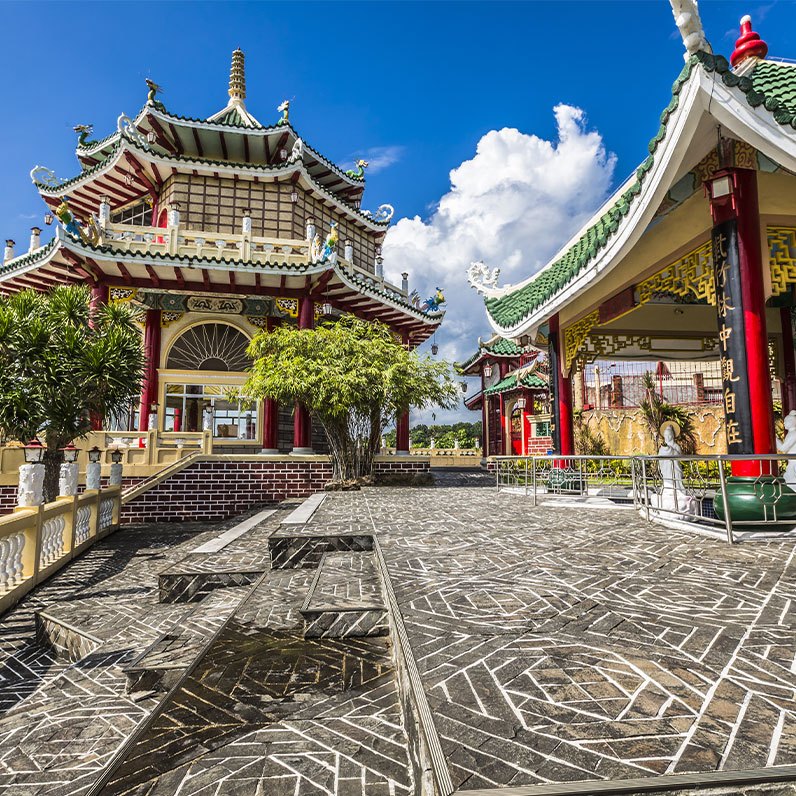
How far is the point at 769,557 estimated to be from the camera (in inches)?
162

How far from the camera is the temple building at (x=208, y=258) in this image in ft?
46.8

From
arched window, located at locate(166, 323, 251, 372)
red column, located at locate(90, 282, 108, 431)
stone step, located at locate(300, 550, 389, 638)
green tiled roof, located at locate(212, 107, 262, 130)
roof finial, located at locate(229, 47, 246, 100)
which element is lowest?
stone step, located at locate(300, 550, 389, 638)

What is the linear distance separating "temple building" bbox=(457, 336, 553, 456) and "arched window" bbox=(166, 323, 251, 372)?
45.5 feet

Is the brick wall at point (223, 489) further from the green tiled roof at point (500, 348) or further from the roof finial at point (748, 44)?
the green tiled roof at point (500, 348)

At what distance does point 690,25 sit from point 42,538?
994 cm

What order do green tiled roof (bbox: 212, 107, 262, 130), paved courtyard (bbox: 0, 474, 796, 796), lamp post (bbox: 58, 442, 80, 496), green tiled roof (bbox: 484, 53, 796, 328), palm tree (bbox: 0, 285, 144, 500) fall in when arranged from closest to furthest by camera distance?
Answer: paved courtyard (bbox: 0, 474, 796, 796), green tiled roof (bbox: 484, 53, 796, 328), lamp post (bbox: 58, 442, 80, 496), palm tree (bbox: 0, 285, 144, 500), green tiled roof (bbox: 212, 107, 262, 130)

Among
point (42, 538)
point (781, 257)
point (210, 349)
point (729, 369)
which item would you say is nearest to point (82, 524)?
point (42, 538)

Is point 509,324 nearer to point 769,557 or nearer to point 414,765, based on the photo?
point 769,557

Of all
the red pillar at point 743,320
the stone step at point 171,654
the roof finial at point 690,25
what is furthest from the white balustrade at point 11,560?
the roof finial at point 690,25

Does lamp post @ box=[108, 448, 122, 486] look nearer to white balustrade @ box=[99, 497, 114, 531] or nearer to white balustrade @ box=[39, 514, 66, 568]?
white balustrade @ box=[99, 497, 114, 531]

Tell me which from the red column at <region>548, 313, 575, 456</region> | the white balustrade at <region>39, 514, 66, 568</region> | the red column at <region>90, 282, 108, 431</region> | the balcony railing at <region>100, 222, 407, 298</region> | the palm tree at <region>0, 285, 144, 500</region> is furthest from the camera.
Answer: the red column at <region>90, 282, 108, 431</region>

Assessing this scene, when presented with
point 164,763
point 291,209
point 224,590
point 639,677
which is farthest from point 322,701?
point 291,209

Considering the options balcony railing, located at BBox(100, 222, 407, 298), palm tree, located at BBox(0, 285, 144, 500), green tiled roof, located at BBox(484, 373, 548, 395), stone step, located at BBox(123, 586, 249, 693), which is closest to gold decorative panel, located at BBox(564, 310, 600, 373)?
balcony railing, located at BBox(100, 222, 407, 298)

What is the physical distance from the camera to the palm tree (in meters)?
9.11
